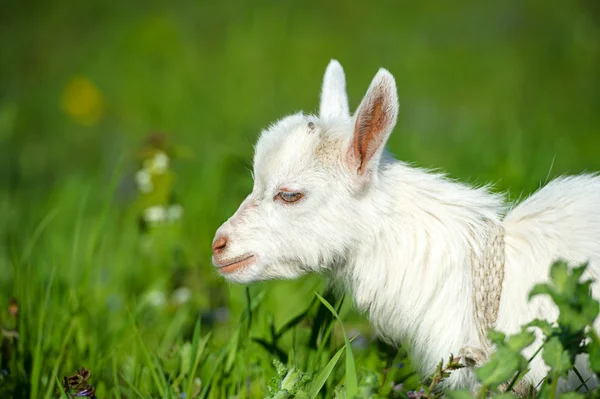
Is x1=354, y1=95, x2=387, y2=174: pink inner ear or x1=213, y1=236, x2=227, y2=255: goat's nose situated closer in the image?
x1=354, y1=95, x2=387, y2=174: pink inner ear

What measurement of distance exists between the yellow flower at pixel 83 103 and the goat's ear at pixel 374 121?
22.5 feet

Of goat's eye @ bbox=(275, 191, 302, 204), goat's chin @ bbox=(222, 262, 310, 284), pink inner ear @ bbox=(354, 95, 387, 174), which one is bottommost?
goat's chin @ bbox=(222, 262, 310, 284)

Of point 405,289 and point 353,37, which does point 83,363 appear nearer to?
point 405,289

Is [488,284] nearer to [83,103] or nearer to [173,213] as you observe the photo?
[173,213]

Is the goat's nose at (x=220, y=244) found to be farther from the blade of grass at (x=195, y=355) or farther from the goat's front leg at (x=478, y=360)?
the goat's front leg at (x=478, y=360)

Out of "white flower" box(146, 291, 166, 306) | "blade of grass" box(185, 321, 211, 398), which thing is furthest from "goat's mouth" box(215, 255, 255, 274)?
"white flower" box(146, 291, 166, 306)

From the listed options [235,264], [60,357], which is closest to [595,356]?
[235,264]

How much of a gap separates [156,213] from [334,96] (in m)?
1.43

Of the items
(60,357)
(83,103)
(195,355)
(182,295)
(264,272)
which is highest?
(264,272)

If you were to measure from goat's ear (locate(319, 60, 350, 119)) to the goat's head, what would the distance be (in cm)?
30

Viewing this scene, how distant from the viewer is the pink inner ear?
107 inches

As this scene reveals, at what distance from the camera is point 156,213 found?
418cm

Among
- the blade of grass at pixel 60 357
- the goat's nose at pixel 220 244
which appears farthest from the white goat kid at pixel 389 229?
the blade of grass at pixel 60 357

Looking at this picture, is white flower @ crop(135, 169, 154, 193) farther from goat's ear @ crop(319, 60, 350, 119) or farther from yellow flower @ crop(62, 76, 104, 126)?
yellow flower @ crop(62, 76, 104, 126)
